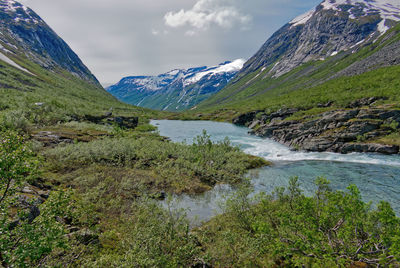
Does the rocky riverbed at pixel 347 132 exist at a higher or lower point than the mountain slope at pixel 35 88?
lower

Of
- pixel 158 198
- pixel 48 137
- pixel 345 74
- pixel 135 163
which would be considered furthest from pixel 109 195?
pixel 345 74

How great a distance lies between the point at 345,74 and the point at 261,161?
12547 centimetres

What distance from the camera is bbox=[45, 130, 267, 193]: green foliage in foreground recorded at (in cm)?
2745

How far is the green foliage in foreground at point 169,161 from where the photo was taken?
90.1ft

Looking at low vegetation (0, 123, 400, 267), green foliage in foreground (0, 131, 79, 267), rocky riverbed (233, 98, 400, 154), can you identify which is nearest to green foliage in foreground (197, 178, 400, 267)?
low vegetation (0, 123, 400, 267)

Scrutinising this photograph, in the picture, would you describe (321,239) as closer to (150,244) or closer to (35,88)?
(150,244)

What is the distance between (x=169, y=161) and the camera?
109 feet

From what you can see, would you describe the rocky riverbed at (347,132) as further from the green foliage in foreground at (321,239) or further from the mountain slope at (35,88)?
the mountain slope at (35,88)

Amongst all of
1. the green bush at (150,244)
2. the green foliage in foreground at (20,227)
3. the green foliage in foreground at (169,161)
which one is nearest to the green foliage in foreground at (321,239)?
the green bush at (150,244)

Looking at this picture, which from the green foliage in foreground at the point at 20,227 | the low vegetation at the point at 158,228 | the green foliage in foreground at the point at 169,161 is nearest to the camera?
the green foliage in foreground at the point at 20,227

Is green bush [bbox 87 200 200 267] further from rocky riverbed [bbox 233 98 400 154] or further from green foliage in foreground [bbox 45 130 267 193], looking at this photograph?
rocky riverbed [bbox 233 98 400 154]

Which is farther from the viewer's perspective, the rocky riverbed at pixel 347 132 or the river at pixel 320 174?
the rocky riverbed at pixel 347 132

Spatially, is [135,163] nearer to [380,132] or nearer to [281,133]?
[281,133]

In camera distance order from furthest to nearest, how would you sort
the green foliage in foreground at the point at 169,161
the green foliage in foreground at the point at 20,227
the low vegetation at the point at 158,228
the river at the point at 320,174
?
the green foliage in foreground at the point at 169,161, the river at the point at 320,174, the low vegetation at the point at 158,228, the green foliage in foreground at the point at 20,227
